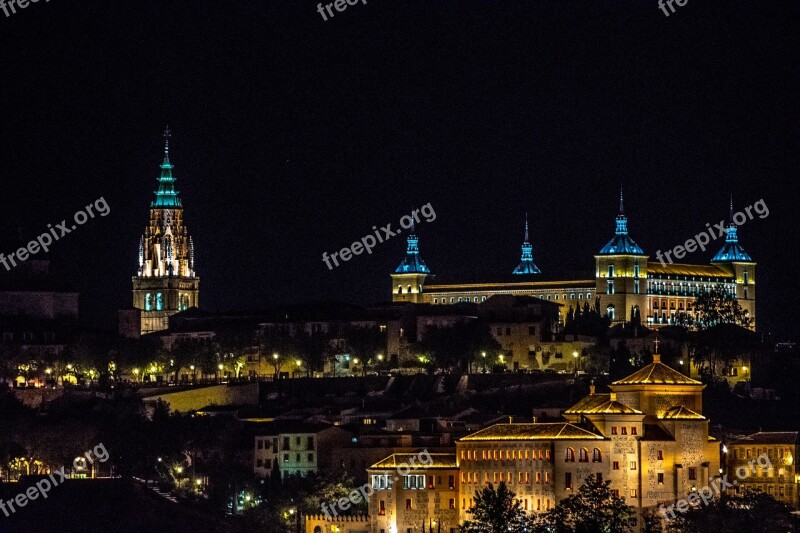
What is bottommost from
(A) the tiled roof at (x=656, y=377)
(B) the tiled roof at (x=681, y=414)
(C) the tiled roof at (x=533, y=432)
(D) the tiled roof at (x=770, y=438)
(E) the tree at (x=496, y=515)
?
(E) the tree at (x=496, y=515)

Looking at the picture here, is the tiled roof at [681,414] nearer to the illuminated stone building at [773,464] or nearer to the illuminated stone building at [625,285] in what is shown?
the illuminated stone building at [773,464]

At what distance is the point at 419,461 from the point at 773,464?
18.3m

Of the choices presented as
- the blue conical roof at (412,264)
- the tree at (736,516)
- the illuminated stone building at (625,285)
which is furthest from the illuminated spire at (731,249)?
the tree at (736,516)

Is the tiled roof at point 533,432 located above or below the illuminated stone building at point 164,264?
below

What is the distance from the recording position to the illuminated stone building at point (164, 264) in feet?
551

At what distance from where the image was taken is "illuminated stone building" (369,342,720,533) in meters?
98.4

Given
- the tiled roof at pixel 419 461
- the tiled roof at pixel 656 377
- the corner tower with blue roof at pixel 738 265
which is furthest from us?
the corner tower with blue roof at pixel 738 265

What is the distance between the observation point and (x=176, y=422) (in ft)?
403

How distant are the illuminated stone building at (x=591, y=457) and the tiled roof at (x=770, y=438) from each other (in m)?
10.9

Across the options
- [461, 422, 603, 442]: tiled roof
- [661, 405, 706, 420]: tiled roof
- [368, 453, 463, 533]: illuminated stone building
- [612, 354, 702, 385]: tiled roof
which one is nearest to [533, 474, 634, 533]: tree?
[461, 422, 603, 442]: tiled roof

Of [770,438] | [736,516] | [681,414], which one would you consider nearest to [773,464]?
[770,438]

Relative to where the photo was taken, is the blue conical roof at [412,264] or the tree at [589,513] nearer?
the tree at [589,513]

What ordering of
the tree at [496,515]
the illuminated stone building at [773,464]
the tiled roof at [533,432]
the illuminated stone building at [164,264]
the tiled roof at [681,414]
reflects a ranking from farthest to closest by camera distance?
1. the illuminated stone building at [164,264]
2. the illuminated stone building at [773,464]
3. the tiled roof at [681,414]
4. the tiled roof at [533,432]
5. the tree at [496,515]

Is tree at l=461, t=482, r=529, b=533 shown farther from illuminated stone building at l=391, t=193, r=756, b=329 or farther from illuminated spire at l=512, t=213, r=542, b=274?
illuminated spire at l=512, t=213, r=542, b=274
